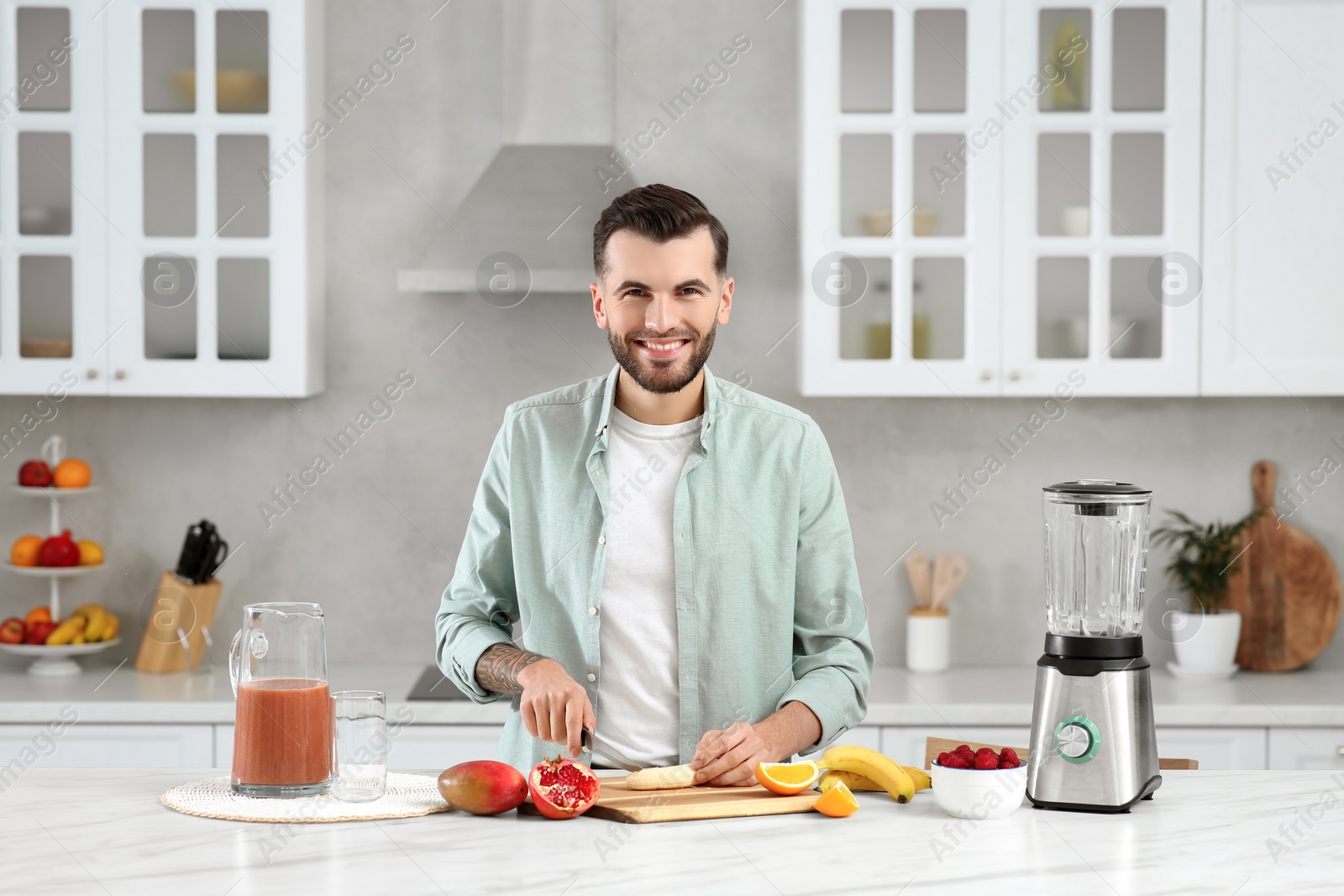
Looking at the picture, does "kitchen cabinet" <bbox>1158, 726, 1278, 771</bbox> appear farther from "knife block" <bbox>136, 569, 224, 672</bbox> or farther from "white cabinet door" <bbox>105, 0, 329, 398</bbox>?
"knife block" <bbox>136, 569, 224, 672</bbox>

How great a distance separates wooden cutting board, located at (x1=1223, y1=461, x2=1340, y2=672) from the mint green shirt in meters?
1.85

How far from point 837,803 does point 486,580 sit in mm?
682

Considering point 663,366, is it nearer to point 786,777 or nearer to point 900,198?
point 786,777

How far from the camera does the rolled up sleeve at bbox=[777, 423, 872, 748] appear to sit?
5.79ft

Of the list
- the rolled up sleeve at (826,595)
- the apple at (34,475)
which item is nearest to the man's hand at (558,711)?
the rolled up sleeve at (826,595)

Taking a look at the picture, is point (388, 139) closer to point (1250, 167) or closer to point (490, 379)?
point (490, 379)

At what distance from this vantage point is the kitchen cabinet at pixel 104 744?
9.21ft

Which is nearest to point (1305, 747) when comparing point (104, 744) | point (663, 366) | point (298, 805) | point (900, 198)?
point (900, 198)

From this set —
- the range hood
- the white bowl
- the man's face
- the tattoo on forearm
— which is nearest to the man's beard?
the man's face

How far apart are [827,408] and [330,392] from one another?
4.39ft

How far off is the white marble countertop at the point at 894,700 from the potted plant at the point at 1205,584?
0.23 feet

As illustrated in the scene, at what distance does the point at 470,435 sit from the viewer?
11.1ft

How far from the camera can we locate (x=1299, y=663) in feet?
10.6

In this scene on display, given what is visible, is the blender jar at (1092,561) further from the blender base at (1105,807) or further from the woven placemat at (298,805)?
the woven placemat at (298,805)
